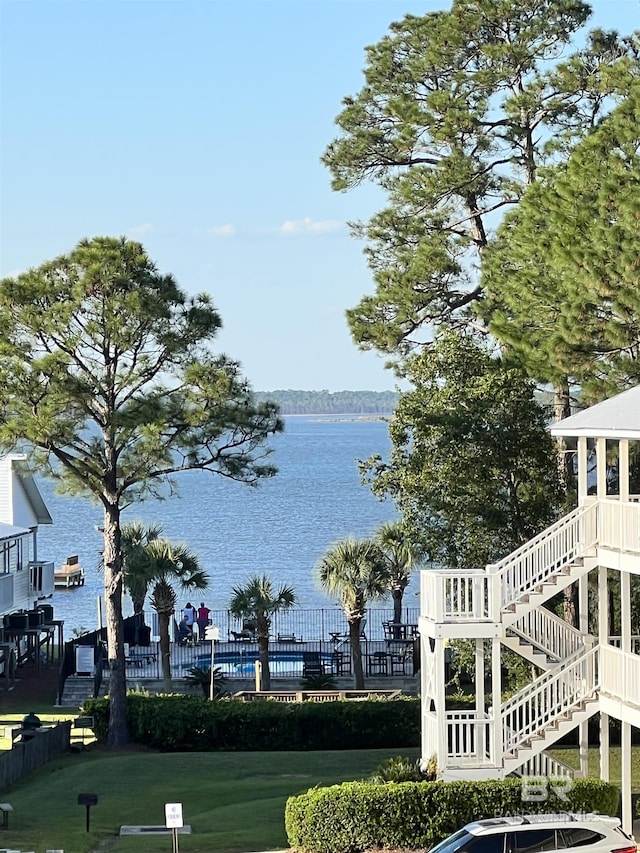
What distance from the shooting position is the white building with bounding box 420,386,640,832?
22.6 metres

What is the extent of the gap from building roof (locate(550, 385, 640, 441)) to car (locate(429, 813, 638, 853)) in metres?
6.61

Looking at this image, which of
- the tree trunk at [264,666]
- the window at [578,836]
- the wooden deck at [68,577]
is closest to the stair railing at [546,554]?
the window at [578,836]

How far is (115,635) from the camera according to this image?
35094mm

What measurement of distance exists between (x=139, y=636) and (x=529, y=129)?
69.8 ft

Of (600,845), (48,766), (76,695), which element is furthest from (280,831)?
(76,695)

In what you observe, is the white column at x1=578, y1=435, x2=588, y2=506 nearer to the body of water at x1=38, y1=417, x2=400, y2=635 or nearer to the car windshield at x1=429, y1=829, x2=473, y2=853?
the car windshield at x1=429, y1=829, x2=473, y2=853

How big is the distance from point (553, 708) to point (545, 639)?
1659 millimetres

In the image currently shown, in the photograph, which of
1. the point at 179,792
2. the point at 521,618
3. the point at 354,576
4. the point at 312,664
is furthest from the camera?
the point at 312,664

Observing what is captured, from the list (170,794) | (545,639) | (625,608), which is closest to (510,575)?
(625,608)

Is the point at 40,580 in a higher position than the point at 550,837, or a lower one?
higher

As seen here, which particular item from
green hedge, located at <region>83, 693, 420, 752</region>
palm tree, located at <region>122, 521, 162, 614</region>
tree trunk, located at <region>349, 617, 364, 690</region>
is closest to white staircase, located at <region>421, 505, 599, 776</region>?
green hedge, located at <region>83, 693, 420, 752</region>

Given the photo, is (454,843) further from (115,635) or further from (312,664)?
(312,664)

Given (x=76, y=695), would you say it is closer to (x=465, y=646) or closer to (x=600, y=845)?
(x=465, y=646)

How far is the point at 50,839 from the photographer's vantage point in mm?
22688
